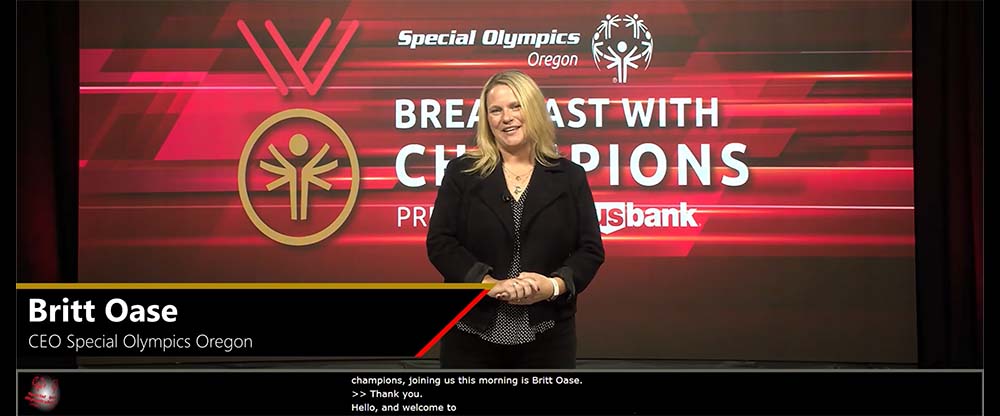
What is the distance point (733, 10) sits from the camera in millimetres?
4074

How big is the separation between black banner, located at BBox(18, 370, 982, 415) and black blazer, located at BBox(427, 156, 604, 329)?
1.46 feet

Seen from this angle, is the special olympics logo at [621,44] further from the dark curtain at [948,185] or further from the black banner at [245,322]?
the black banner at [245,322]

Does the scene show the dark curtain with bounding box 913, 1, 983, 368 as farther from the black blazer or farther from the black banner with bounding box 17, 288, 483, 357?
the black banner with bounding box 17, 288, 483, 357

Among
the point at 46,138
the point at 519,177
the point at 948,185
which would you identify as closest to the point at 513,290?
the point at 519,177

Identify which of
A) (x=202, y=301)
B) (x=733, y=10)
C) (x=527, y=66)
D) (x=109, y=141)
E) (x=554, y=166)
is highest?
(x=733, y=10)

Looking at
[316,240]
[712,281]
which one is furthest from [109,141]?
[712,281]

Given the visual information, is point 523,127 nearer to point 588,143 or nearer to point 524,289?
point 524,289

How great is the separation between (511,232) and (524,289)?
0.18 m

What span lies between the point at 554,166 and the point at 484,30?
4.66 ft

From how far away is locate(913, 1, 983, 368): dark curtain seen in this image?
385cm

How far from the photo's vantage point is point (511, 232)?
8.68 ft

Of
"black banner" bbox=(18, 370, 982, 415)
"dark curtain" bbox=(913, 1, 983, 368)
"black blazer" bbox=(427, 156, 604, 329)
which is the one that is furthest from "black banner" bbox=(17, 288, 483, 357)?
"dark curtain" bbox=(913, 1, 983, 368)

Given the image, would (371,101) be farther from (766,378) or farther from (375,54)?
(766,378)

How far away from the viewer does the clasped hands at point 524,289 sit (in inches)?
101
